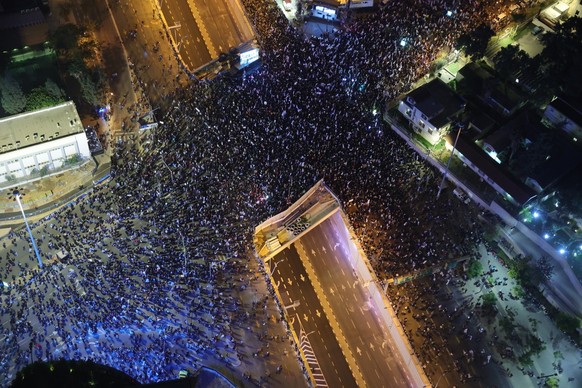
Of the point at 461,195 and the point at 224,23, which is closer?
the point at 461,195

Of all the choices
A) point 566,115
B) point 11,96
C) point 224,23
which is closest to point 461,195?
point 566,115

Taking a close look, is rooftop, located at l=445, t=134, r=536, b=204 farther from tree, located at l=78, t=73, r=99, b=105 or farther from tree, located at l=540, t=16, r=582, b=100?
tree, located at l=78, t=73, r=99, b=105

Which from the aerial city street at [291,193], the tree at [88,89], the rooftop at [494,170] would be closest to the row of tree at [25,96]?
the aerial city street at [291,193]

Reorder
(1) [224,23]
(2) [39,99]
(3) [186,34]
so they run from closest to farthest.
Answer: (2) [39,99] → (3) [186,34] → (1) [224,23]

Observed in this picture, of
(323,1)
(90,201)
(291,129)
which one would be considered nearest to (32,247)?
(90,201)

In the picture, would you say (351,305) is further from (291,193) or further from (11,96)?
(11,96)

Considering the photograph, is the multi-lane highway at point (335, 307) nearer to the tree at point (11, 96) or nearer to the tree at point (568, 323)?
the tree at point (568, 323)

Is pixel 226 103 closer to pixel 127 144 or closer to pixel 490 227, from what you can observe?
pixel 127 144
